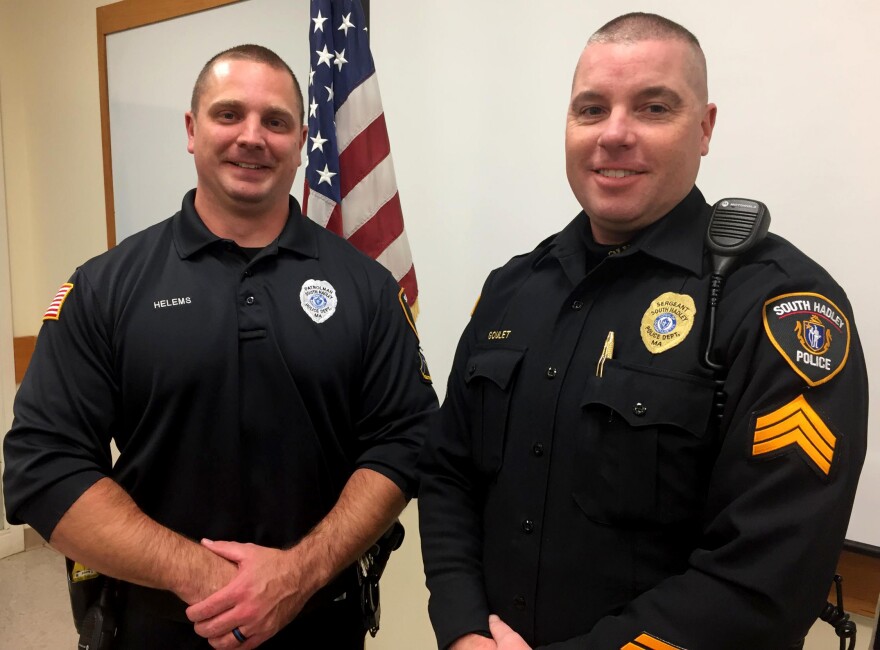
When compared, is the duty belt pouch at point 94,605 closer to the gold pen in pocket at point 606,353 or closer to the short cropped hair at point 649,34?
the gold pen in pocket at point 606,353

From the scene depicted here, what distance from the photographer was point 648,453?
92cm

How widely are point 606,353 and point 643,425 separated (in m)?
0.13

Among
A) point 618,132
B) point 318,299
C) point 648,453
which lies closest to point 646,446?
point 648,453

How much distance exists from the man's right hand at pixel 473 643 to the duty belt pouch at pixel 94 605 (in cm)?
77

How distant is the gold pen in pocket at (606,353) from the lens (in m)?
0.98

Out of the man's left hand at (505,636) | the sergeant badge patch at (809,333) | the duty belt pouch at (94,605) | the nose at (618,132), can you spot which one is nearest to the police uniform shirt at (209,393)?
the duty belt pouch at (94,605)

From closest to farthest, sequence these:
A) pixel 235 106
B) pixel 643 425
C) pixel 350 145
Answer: pixel 643 425, pixel 235 106, pixel 350 145

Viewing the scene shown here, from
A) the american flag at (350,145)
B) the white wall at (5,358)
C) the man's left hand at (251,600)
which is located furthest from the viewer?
the white wall at (5,358)

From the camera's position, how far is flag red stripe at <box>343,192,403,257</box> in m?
2.17

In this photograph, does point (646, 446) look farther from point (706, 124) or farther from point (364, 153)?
point (364, 153)

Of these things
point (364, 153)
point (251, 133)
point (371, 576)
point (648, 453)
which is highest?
point (364, 153)

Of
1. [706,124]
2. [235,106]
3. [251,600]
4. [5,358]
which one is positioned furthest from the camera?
[5,358]

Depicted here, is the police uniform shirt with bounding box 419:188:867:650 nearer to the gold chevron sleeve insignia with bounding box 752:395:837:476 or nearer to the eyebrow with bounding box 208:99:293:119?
the gold chevron sleeve insignia with bounding box 752:395:837:476

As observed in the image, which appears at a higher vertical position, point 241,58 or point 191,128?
point 241,58
